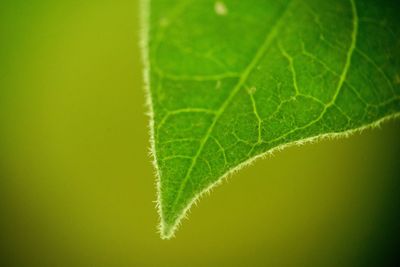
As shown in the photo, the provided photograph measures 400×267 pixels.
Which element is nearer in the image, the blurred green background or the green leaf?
the green leaf

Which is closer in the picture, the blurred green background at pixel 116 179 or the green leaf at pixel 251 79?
the green leaf at pixel 251 79

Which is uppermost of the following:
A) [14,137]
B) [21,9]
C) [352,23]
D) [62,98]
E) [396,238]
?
[352,23]

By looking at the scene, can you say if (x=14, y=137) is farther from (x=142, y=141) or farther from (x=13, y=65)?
(x=142, y=141)

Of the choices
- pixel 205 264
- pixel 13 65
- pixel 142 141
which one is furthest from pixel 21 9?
pixel 205 264

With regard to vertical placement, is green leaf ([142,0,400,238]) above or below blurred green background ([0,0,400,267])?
above
